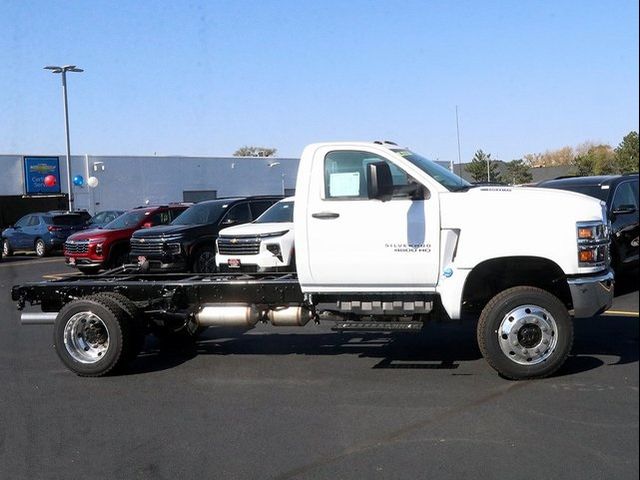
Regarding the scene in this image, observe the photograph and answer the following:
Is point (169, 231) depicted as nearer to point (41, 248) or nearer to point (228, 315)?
point (228, 315)

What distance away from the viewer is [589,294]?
6.66 m

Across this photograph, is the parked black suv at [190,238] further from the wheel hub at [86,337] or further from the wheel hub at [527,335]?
the wheel hub at [527,335]

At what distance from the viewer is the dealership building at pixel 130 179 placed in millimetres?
36156

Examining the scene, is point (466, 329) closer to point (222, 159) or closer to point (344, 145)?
point (344, 145)

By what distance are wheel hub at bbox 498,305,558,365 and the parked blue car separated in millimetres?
21706

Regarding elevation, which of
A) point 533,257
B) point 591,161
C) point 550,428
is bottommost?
point 550,428

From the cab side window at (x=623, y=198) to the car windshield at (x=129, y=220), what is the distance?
457 inches

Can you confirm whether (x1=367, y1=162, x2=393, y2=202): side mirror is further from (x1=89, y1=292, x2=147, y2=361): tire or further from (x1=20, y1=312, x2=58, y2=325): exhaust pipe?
(x1=20, y1=312, x2=58, y2=325): exhaust pipe

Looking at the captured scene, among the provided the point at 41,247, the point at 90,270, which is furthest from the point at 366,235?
the point at 41,247

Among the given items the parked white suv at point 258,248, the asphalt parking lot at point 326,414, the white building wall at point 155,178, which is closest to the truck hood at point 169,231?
the parked white suv at point 258,248

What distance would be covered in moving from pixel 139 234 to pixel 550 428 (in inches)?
422

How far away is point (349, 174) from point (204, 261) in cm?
767

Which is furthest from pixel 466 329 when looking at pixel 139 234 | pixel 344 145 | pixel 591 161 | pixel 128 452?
pixel 139 234

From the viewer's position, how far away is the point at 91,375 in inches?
307
